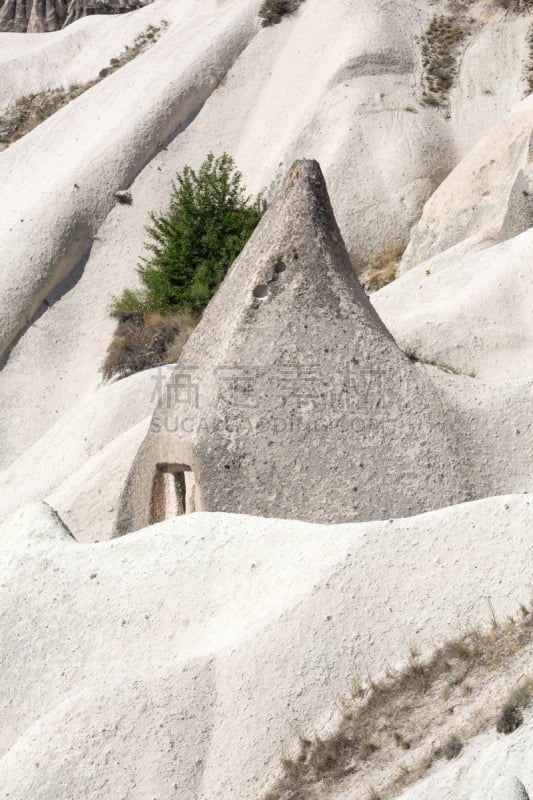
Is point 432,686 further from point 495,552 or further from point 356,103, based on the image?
point 356,103

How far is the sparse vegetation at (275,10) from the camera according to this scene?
835 inches

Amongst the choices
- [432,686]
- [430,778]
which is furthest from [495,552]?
[430,778]

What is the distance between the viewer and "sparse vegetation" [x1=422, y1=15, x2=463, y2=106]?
19.2m

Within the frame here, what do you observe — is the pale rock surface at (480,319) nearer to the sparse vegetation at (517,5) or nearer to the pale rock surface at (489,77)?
the pale rock surface at (489,77)

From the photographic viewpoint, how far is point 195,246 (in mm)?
16328

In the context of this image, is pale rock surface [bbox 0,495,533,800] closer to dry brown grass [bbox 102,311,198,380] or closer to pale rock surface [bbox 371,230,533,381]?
pale rock surface [bbox 371,230,533,381]

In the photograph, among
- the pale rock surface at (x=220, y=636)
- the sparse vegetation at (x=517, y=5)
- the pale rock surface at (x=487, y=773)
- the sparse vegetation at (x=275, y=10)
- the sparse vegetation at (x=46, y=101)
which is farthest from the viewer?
the sparse vegetation at (x=46, y=101)

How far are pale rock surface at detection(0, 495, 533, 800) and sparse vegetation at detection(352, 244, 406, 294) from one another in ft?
29.7

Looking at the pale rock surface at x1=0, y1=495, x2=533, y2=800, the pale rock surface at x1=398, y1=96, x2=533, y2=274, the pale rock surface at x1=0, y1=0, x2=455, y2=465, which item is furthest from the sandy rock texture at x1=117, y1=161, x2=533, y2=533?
the pale rock surface at x1=0, y1=0, x2=455, y2=465

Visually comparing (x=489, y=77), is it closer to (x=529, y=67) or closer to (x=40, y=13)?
(x=529, y=67)

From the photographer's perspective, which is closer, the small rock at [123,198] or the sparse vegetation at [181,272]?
the sparse vegetation at [181,272]

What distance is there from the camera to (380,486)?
299 inches

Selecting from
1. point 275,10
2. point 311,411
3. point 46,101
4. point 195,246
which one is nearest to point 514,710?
point 311,411

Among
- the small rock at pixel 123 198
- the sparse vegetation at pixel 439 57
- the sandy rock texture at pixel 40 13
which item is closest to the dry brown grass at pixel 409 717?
the small rock at pixel 123 198
